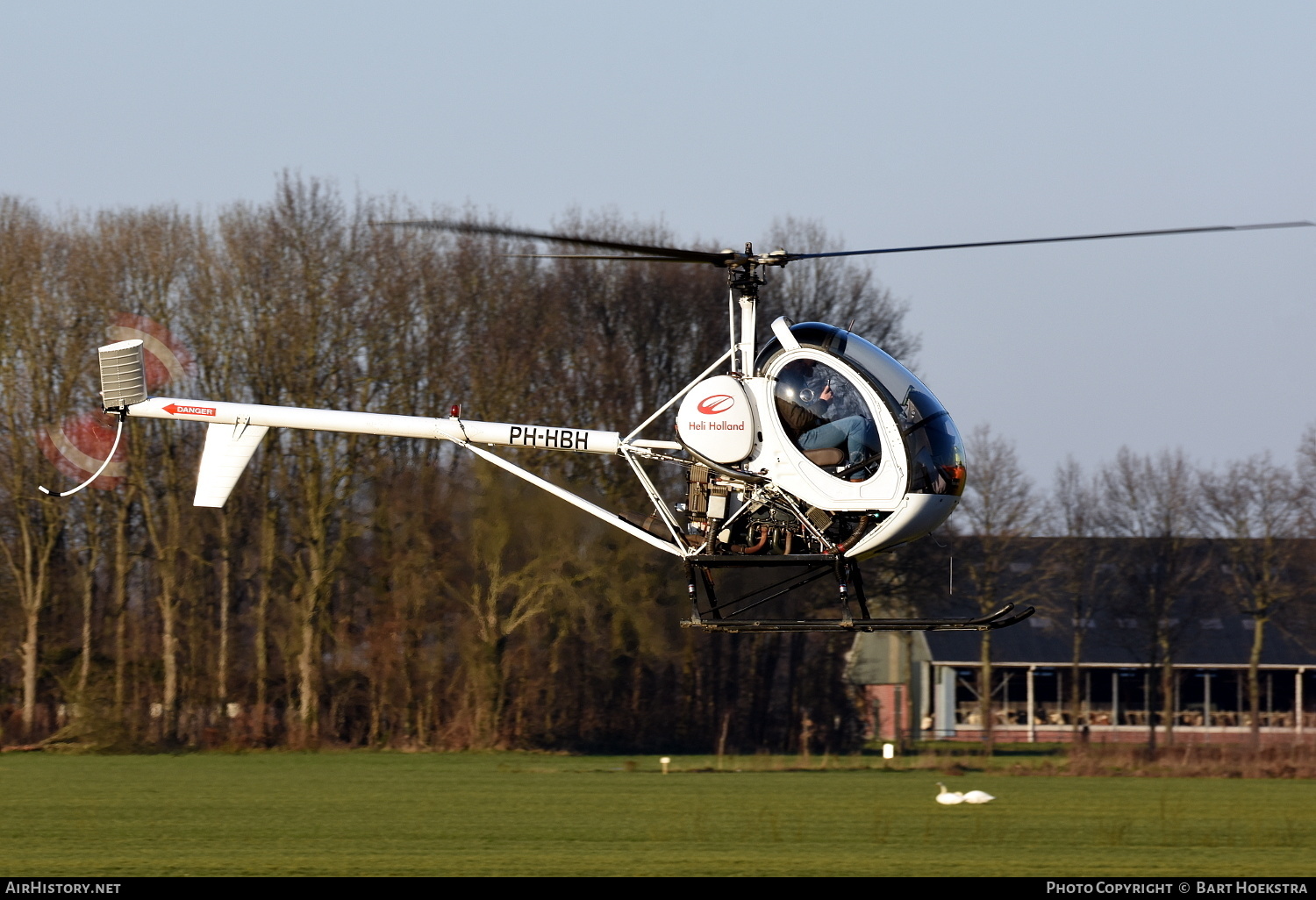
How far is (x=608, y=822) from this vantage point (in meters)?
25.1

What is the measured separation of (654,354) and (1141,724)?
29336 millimetres

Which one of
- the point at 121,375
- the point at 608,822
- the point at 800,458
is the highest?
the point at 121,375

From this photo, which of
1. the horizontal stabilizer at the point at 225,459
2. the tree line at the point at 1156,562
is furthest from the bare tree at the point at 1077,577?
the horizontal stabilizer at the point at 225,459

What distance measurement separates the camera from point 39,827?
2280 cm

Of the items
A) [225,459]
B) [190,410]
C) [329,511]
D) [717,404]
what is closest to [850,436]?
[717,404]

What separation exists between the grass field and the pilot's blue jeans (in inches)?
243

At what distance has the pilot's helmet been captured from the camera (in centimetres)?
1481

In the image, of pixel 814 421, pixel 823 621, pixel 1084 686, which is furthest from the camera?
pixel 1084 686

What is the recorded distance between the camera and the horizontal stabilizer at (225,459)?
1753 cm

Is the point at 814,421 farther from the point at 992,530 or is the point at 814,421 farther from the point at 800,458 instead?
the point at 992,530

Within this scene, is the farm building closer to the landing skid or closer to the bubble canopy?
the landing skid

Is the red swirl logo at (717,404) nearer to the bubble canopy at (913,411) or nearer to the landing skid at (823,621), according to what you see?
the bubble canopy at (913,411)

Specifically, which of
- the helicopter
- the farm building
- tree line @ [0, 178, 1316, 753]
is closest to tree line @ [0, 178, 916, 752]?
tree line @ [0, 178, 1316, 753]

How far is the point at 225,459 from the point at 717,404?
5.89 meters
